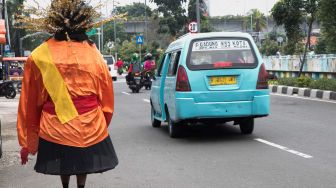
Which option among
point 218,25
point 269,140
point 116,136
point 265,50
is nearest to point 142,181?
point 269,140

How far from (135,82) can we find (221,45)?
15225 mm

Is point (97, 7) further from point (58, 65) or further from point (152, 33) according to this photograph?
point (152, 33)

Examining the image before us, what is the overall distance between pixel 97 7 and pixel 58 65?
59cm

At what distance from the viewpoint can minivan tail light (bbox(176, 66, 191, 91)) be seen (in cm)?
948

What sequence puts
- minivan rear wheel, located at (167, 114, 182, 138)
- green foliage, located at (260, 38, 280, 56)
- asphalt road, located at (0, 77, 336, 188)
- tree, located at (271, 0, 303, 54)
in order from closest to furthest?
asphalt road, located at (0, 77, 336, 188), minivan rear wheel, located at (167, 114, 182, 138), tree, located at (271, 0, 303, 54), green foliage, located at (260, 38, 280, 56)

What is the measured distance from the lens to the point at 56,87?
14.2 feet

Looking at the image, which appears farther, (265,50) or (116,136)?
(265,50)

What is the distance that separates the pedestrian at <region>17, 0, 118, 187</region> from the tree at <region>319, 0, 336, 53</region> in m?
16.1

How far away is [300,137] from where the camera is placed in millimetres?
9805

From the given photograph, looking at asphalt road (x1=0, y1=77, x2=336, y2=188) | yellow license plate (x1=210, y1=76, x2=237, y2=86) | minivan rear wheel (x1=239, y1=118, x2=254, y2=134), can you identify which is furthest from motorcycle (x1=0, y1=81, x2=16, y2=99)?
yellow license plate (x1=210, y1=76, x2=237, y2=86)

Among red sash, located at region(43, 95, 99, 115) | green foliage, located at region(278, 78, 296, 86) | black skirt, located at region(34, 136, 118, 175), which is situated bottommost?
green foliage, located at region(278, 78, 296, 86)

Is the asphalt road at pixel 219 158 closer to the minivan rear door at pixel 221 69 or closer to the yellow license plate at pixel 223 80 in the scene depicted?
the minivan rear door at pixel 221 69

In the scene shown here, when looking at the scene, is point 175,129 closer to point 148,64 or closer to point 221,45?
point 221,45

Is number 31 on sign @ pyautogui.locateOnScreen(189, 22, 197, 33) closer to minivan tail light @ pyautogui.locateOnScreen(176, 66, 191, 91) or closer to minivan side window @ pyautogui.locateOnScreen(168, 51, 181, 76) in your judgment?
minivan side window @ pyautogui.locateOnScreen(168, 51, 181, 76)
